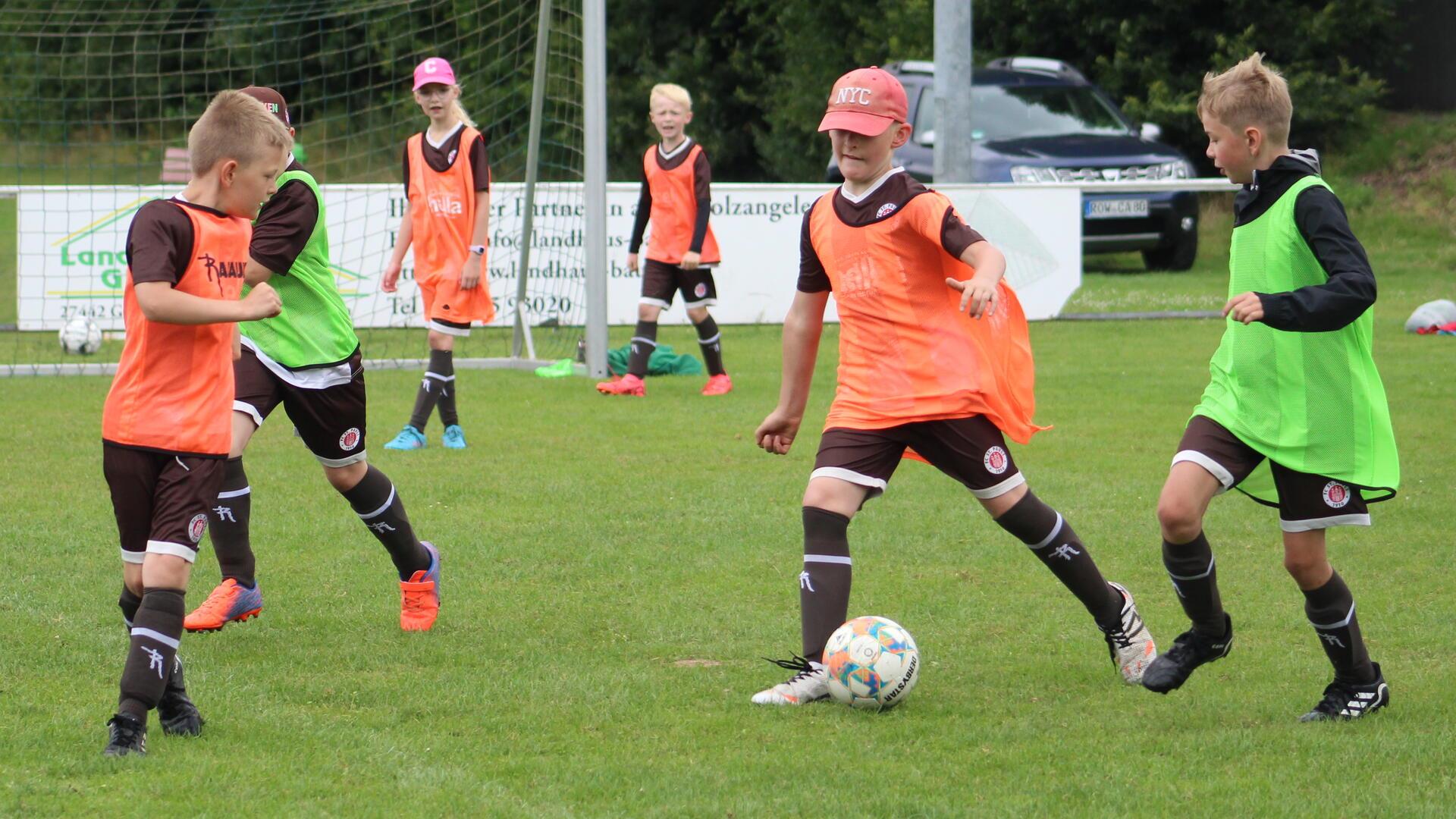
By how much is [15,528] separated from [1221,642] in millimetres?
4683

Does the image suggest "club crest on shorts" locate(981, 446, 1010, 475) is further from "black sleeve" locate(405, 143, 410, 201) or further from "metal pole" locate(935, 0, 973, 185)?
"metal pole" locate(935, 0, 973, 185)

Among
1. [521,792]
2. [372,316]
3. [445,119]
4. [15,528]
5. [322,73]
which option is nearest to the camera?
[521,792]

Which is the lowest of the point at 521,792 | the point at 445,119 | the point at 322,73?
the point at 521,792

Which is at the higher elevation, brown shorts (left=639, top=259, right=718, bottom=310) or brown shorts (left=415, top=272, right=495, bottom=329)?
brown shorts (left=639, top=259, right=718, bottom=310)

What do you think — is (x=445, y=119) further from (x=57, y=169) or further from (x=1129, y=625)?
(x=57, y=169)

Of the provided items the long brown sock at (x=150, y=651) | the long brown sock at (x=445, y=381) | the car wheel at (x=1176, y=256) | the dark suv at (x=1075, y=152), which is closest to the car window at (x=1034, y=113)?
the dark suv at (x=1075, y=152)

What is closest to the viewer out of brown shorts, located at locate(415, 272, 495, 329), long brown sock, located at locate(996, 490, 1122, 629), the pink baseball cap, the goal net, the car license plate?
long brown sock, located at locate(996, 490, 1122, 629)

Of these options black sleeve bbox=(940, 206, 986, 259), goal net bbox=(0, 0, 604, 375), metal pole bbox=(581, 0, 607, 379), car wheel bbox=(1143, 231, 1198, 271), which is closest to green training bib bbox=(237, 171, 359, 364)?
black sleeve bbox=(940, 206, 986, 259)

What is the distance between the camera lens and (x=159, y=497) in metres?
3.95

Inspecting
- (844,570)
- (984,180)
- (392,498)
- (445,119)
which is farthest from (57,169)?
(844,570)

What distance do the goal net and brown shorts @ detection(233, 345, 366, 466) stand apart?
628cm

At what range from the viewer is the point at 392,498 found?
17.1ft

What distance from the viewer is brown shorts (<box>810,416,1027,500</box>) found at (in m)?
4.43

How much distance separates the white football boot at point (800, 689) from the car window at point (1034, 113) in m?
13.6
